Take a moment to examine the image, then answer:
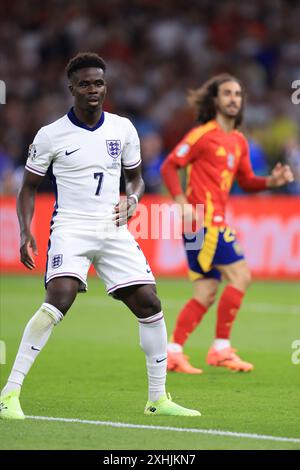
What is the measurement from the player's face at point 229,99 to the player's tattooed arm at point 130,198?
282cm

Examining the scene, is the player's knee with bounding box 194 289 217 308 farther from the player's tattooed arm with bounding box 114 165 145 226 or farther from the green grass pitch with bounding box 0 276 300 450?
the player's tattooed arm with bounding box 114 165 145 226

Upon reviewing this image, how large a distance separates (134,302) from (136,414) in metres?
0.78

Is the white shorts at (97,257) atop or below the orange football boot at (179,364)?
atop

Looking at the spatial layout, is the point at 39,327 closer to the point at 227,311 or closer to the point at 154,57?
the point at 227,311

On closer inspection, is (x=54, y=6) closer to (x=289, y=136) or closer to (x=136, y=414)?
(x=289, y=136)

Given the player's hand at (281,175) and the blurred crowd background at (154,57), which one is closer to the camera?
the player's hand at (281,175)

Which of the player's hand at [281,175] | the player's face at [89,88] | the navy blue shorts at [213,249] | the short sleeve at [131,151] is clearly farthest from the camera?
the navy blue shorts at [213,249]

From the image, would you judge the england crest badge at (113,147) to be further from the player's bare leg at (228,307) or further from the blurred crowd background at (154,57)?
the blurred crowd background at (154,57)

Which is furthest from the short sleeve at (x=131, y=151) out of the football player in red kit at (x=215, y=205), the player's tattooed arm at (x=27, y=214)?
the football player in red kit at (x=215, y=205)

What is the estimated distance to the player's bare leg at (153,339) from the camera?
7.59m

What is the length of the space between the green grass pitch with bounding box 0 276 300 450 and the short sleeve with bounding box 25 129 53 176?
1.69m

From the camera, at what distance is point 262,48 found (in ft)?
78.0

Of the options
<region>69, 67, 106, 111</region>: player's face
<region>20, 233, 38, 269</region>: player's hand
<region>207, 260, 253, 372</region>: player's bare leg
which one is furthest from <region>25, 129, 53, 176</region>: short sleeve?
<region>207, 260, 253, 372</region>: player's bare leg

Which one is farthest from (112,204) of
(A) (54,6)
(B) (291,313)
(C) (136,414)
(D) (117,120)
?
(A) (54,6)
